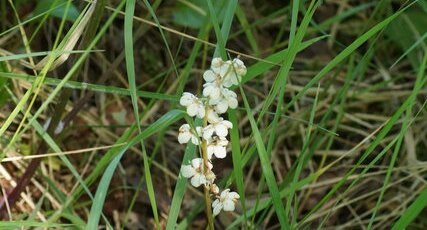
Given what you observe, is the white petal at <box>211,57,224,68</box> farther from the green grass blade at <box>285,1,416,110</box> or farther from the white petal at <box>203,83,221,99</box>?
the green grass blade at <box>285,1,416,110</box>

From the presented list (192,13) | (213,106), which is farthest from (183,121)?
(213,106)

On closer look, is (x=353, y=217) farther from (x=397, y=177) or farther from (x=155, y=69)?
(x=155, y=69)

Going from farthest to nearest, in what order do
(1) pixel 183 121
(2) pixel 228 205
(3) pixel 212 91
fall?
(1) pixel 183 121, (2) pixel 228 205, (3) pixel 212 91

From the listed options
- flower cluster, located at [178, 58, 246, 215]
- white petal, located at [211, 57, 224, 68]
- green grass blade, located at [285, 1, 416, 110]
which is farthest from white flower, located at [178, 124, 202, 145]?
green grass blade, located at [285, 1, 416, 110]

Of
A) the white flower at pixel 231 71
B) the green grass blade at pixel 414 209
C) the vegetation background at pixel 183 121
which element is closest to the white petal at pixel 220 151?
the white flower at pixel 231 71

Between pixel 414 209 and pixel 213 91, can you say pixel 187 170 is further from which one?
pixel 414 209

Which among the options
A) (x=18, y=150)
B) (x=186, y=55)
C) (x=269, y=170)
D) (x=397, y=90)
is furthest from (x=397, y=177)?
(x=18, y=150)

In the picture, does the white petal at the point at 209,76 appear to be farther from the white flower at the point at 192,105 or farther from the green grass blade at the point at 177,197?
the green grass blade at the point at 177,197

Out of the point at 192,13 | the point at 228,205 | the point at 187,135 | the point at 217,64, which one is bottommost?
the point at 228,205
